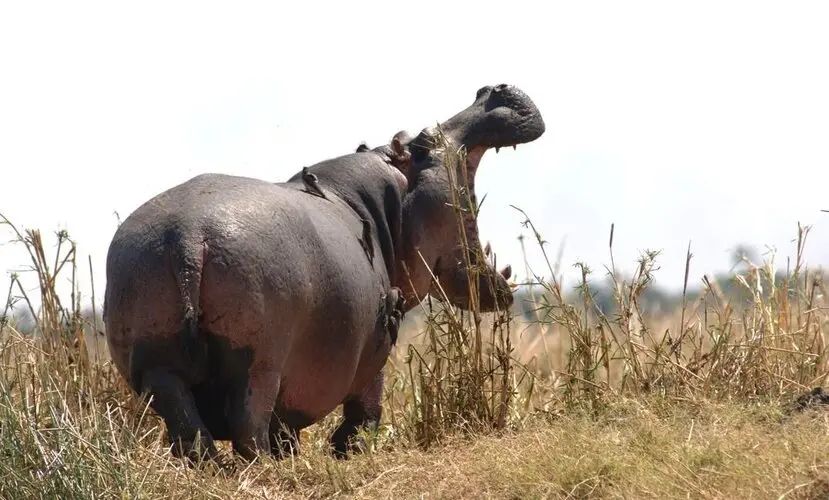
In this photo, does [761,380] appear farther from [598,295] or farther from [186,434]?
[186,434]

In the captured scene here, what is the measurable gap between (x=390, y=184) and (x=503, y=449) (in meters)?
2.11

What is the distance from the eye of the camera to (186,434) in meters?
5.24

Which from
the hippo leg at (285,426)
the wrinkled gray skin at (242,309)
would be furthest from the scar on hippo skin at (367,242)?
the hippo leg at (285,426)

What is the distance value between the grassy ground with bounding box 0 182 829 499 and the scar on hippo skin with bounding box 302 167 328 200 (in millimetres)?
848

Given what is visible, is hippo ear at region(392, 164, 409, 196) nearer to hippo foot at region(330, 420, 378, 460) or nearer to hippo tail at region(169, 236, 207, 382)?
hippo foot at region(330, 420, 378, 460)

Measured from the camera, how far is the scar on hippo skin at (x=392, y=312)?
6.66 m

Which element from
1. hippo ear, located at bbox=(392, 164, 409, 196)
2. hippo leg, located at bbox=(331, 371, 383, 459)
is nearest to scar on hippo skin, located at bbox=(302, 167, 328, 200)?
hippo ear, located at bbox=(392, 164, 409, 196)

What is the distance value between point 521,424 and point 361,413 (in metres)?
1.06

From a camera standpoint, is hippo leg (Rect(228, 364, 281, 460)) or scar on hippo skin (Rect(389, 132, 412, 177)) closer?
hippo leg (Rect(228, 364, 281, 460))

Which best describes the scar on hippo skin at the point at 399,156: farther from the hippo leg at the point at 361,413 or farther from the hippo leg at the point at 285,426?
the hippo leg at the point at 285,426

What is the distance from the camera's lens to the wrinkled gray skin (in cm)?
521

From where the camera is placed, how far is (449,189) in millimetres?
7184

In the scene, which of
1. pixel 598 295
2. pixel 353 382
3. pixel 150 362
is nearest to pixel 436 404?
pixel 353 382

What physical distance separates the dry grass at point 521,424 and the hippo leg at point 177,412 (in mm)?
89
